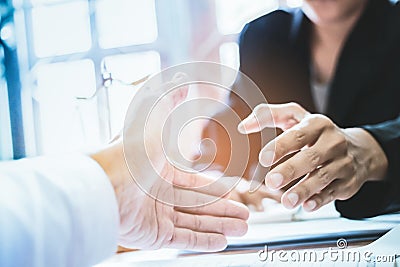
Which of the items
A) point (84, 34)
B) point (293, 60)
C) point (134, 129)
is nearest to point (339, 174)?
point (293, 60)

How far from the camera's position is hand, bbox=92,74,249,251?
25.8 inches

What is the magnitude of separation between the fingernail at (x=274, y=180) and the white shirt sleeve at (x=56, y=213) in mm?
196

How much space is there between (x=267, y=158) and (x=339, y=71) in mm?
141

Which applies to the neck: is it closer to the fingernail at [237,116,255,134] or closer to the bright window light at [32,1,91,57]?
the fingernail at [237,116,255,134]

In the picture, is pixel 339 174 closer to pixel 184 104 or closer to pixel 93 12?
pixel 184 104

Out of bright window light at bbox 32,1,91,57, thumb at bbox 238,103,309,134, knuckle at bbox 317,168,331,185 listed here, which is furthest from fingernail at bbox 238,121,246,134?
bright window light at bbox 32,1,91,57

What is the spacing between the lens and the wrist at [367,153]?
656 mm

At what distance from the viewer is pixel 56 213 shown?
1.73 ft

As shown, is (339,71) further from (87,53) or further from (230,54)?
(87,53)

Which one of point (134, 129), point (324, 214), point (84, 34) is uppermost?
point (84, 34)

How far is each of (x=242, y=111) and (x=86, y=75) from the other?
223 millimetres

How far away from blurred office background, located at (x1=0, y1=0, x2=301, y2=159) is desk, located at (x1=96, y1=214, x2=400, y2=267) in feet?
0.63

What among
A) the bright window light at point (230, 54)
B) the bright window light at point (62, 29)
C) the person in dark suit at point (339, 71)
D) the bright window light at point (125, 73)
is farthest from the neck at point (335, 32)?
the bright window light at point (62, 29)

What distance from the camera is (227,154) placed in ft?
2.19
